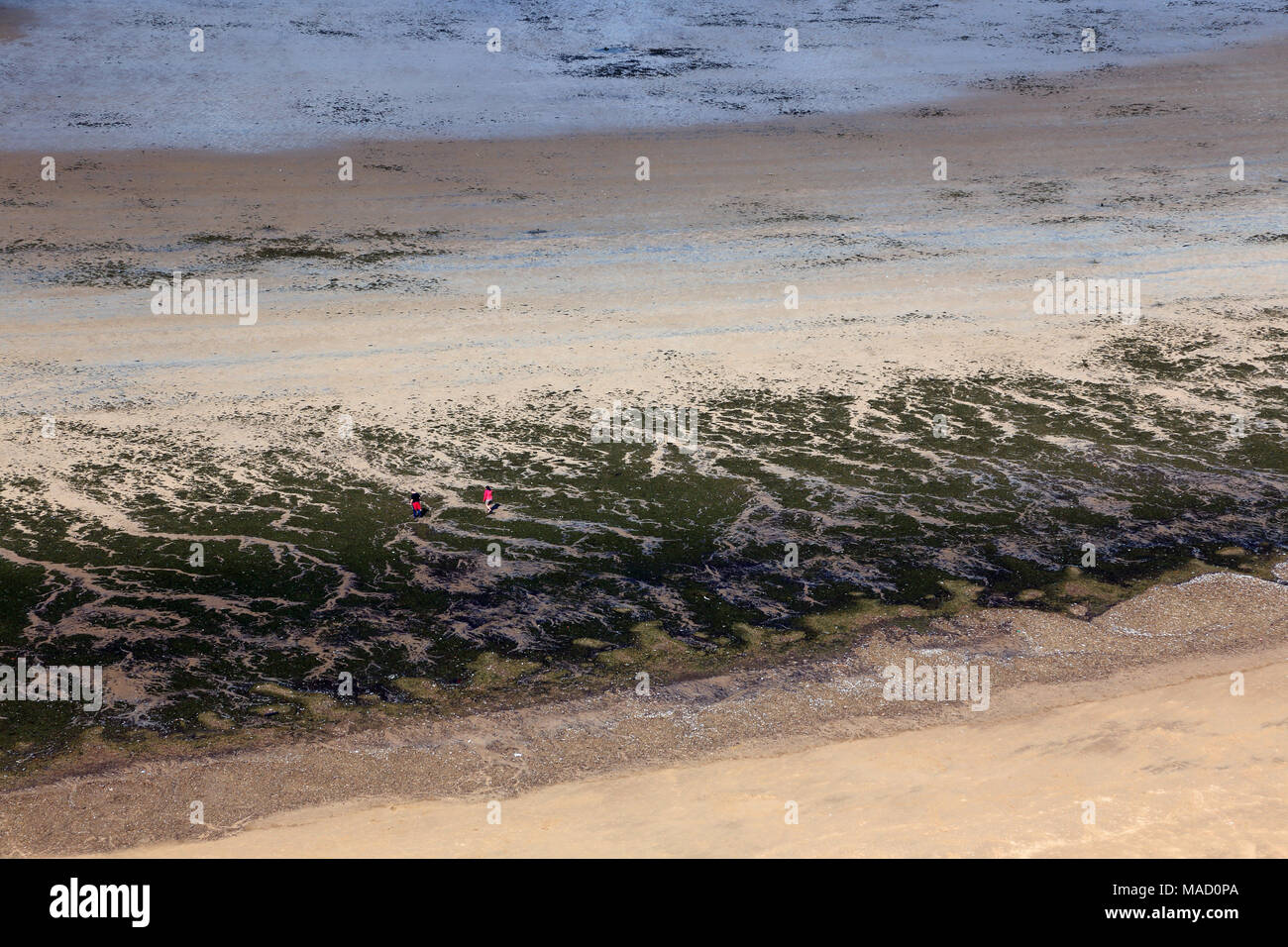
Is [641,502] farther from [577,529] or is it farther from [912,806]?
[912,806]

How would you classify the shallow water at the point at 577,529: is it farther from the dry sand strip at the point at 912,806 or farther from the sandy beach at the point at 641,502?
the dry sand strip at the point at 912,806

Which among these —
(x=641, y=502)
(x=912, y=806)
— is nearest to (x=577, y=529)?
→ (x=641, y=502)

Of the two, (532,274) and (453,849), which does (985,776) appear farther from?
(532,274)

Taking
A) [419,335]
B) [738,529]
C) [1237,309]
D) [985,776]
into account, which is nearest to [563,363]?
[419,335]

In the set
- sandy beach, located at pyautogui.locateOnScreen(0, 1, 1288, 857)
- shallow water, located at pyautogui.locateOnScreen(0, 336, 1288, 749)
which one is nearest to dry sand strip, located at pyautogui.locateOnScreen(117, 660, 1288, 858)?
sandy beach, located at pyautogui.locateOnScreen(0, 1, 1288, 857)

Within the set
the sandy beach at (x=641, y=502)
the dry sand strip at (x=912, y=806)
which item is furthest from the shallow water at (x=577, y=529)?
the dry sand strip at (x=912, y=806)
